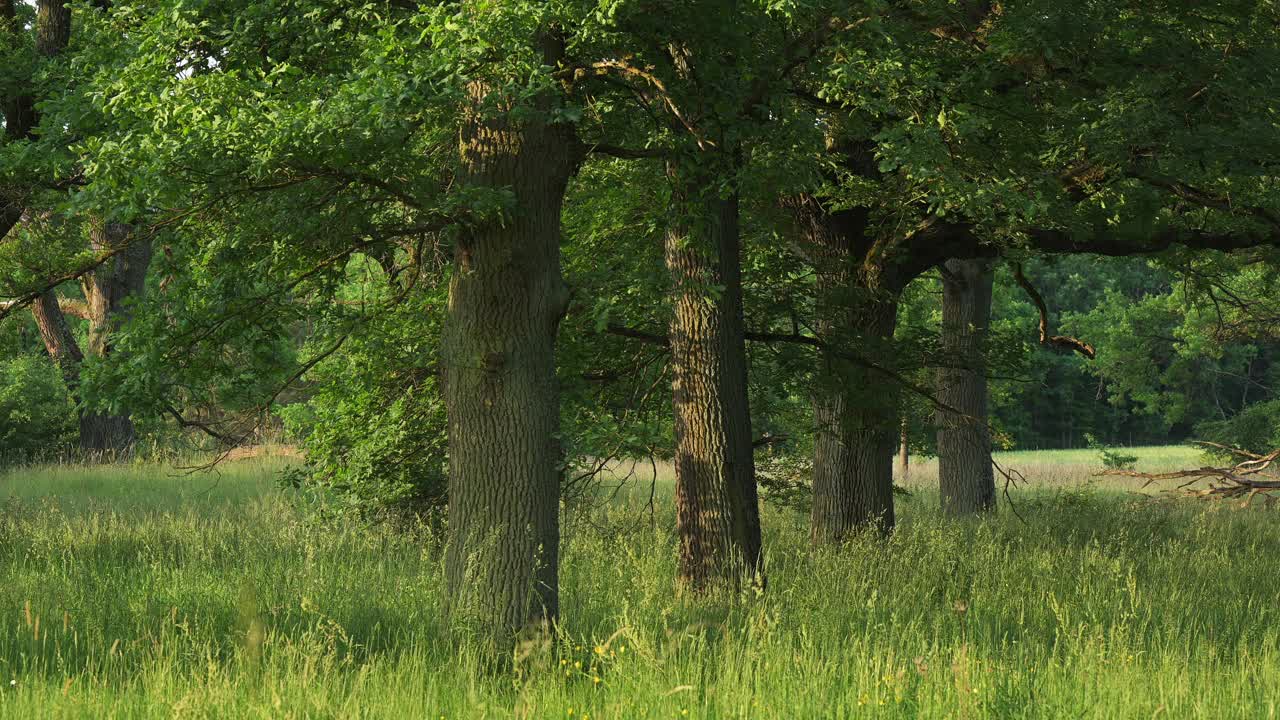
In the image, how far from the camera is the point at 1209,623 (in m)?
9.50

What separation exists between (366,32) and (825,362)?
585 centimetres

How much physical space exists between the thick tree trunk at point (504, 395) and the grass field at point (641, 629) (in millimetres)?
432

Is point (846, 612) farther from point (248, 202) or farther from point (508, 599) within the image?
point (248, 202)

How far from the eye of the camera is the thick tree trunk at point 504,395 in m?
7.47

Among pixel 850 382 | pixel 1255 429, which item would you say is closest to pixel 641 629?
pixel 850 382

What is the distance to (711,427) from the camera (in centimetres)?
1008

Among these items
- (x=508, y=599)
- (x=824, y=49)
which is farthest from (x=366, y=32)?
(x=508, y=599)

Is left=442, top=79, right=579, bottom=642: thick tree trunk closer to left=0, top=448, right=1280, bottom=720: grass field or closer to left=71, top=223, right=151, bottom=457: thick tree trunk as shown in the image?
left=0, top=448, right=1280, bottom=720: grass field

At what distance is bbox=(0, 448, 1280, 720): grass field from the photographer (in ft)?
19.4

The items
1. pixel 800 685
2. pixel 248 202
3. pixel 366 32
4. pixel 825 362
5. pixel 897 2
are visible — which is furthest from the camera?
pixel 825 362

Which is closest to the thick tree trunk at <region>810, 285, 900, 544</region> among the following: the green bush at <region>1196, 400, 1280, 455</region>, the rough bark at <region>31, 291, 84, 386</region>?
the rough bark at <region>31, 291, 84, 386</region>

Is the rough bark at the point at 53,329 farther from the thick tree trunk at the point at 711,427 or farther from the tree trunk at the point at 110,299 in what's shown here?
the thick tree trunk at the point at 711,427

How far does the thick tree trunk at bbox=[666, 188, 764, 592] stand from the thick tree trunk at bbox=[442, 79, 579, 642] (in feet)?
8.15

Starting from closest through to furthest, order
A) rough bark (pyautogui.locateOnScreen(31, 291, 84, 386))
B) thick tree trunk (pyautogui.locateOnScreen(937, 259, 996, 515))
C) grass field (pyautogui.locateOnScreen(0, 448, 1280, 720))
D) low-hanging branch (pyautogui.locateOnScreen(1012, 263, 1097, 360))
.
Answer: grass field (pyautogui.locateOnScreen(0, 448, 1280, 720)) < low-hanging branch (pyautogui.locateOnScreen(1012, 263, 1097, 360)) < thick tree trunk (pyautogui.locateOnScreen(937, 259, 996, 515)) < rough bark (pyautogui.locateOnScreen(31, 291, 84, 386))
